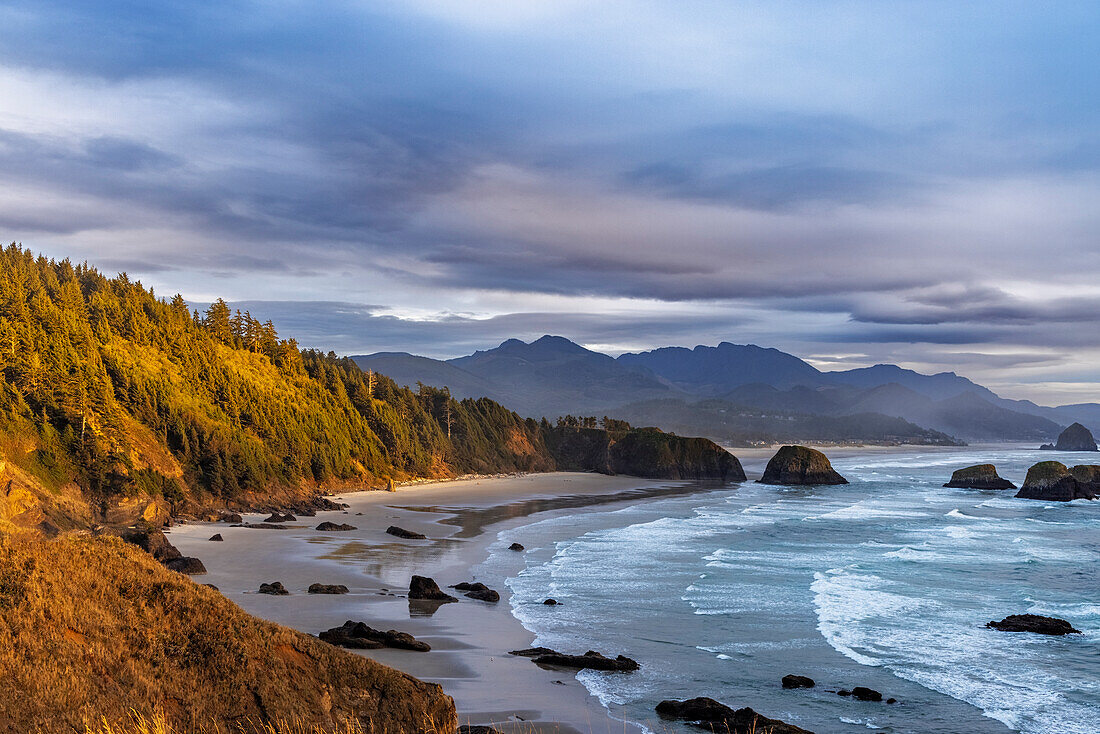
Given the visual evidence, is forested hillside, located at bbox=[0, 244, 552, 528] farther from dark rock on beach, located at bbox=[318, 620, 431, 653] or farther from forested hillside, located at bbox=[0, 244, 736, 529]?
dark rock on beach, located at bbox=[318, 620, 431, 653]

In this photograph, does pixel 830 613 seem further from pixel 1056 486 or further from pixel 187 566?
pixel 1056 486

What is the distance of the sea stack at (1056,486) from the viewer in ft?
259

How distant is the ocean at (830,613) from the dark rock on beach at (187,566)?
11.9 m

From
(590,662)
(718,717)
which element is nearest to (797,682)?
(718,717)

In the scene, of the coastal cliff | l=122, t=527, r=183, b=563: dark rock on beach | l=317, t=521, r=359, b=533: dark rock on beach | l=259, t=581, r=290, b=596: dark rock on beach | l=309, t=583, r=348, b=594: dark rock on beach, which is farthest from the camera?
the coastal cliff

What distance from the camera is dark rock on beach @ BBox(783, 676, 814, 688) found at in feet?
61.3

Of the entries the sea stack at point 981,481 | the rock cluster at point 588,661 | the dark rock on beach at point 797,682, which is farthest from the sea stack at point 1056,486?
the rock cluster at point 588,661

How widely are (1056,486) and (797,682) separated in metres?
76.0

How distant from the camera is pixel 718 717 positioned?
15797 mm

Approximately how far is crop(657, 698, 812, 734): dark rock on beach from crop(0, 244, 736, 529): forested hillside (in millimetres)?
31789

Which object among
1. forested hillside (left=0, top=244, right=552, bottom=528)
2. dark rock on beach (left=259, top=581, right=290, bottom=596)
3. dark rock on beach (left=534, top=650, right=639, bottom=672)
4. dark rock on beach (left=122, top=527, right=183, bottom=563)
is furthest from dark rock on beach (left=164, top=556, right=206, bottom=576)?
dark rock on beach (left=534, top=650, right=639, bottom=672)

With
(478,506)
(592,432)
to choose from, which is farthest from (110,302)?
(592,432)

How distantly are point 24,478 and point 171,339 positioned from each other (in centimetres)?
2861

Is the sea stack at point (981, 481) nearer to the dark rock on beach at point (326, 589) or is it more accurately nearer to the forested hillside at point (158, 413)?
the forested hillside at point (158, 413)
